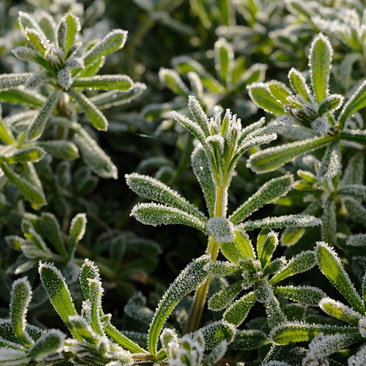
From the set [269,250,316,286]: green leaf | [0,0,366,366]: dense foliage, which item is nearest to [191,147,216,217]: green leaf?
[0,0,366,366]: dense foliage

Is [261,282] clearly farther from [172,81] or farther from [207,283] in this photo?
[172,81]

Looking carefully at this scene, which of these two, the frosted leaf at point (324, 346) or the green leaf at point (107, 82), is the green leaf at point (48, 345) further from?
the green leaf at point (107, 82)

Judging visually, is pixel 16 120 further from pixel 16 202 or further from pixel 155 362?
pixel 155 362

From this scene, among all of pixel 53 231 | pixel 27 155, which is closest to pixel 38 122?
pixel 27 155

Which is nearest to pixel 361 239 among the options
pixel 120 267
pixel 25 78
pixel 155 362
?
pixel 155 362

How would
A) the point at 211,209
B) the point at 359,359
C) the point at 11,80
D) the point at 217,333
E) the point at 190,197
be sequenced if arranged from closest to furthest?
the point at 359,359 → the point at 217,333 → the point at 211,209 → the point at 11,80 → the point at 190,197

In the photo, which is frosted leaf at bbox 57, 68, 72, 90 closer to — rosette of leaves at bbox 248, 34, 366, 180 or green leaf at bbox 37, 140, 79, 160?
green leaf at bbox 37, 140, 79, 160
